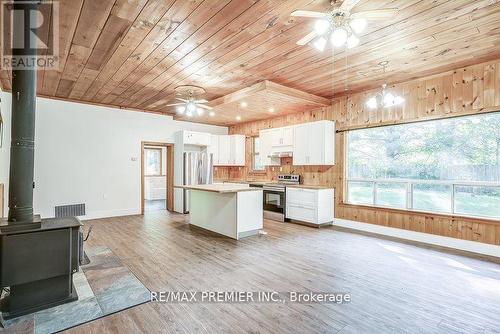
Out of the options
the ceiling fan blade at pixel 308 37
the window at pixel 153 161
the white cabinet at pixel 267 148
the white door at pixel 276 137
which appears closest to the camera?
the ceiling fan blade at pixel 308 37

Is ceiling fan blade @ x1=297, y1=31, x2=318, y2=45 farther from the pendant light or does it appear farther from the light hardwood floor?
the light hardwood floor

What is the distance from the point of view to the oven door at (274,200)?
5796 mm

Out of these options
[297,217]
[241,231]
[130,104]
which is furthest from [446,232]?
[130,104]

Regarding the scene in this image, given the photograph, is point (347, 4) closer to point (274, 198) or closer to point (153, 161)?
point (274, 198)

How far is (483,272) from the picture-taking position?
305cm

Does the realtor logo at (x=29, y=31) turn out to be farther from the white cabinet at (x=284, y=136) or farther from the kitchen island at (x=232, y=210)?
the white cabinet at (x=284, y=136)

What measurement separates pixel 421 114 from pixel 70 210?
23.8 feet

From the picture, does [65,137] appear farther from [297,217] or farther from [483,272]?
[483,272]

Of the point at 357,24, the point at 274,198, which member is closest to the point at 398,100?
the point at 357,24

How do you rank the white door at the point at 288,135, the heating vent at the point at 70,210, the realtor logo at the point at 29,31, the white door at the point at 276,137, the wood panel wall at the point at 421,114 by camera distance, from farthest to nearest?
the white door at the point at 276,137, the white door at the point at 288,135, the heating vent at the point at 70,210, the wood panel wall at the point at 421,114, the realtor logo at the point at 29,31

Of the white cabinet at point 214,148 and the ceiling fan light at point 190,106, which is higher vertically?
the ceiling fan light at point 190,106

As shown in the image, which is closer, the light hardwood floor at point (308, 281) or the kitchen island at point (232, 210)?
the light hardwood floor at point (308, 281)

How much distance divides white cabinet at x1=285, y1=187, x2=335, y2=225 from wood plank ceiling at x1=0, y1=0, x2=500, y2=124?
210 cm

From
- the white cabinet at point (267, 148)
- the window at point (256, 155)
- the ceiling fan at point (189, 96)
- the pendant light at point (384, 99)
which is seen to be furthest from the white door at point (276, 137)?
the pendant light at point (384, 99)
